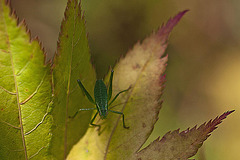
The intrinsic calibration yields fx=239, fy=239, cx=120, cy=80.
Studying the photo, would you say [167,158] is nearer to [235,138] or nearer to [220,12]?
[235,138]

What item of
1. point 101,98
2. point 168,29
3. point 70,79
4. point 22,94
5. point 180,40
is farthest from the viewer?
point 180,40

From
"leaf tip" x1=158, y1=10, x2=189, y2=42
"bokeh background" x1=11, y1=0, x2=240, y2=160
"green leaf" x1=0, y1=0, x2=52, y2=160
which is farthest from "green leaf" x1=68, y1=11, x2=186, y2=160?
"bokeh background" x1=11, y1=0, x2=240, y2=160

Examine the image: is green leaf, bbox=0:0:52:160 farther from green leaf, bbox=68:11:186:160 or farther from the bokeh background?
the bokeh background

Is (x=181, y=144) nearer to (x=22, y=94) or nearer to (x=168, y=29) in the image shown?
(x=168, y=29)

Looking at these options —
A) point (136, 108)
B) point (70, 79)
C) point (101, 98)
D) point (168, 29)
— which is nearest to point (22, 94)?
point (70, 79)

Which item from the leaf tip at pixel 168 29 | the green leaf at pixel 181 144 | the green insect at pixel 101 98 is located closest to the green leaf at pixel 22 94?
the green insect at pixel 101 98

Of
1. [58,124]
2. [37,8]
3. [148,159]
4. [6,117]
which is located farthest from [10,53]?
[37,8]

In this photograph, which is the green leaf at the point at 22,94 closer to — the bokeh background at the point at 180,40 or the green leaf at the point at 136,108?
the green leaf at the point at 136,108
